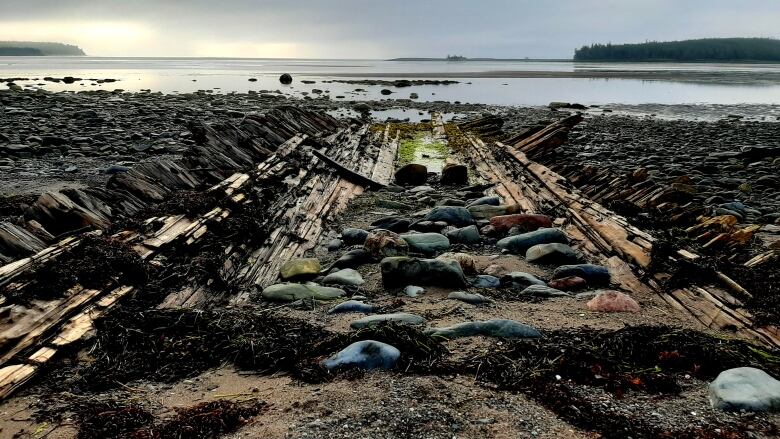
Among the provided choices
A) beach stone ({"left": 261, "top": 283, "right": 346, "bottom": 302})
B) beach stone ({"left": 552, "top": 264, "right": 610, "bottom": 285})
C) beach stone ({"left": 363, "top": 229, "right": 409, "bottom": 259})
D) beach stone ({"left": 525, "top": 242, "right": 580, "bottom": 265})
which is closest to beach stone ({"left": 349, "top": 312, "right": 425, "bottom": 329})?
beach stone ({"left": 261, "top": 283, "right": 346, "bottom": 302})

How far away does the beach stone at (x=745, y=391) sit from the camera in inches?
106

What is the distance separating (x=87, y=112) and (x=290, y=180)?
14.1 m

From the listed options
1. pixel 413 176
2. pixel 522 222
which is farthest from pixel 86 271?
pixel 413 176

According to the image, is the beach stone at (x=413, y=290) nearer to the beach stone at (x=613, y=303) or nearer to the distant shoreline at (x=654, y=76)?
the beach stone at (x=613, y=303)

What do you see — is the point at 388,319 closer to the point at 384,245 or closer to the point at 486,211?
the point at 384,245

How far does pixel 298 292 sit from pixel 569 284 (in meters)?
2.33

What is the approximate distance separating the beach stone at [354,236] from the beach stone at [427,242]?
50 cm

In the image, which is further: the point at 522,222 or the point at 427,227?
the point at 522,222

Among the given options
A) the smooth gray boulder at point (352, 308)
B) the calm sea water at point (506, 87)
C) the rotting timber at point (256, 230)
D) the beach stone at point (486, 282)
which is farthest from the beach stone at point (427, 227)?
the calm sea water at point (506, 87)

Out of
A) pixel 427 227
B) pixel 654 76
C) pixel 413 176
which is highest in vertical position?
pixel 654 76

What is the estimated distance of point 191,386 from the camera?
3125mm

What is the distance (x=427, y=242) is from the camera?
5965 mm

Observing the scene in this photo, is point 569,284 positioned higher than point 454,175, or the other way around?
point 454,175

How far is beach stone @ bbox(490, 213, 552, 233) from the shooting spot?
665 centimetres
